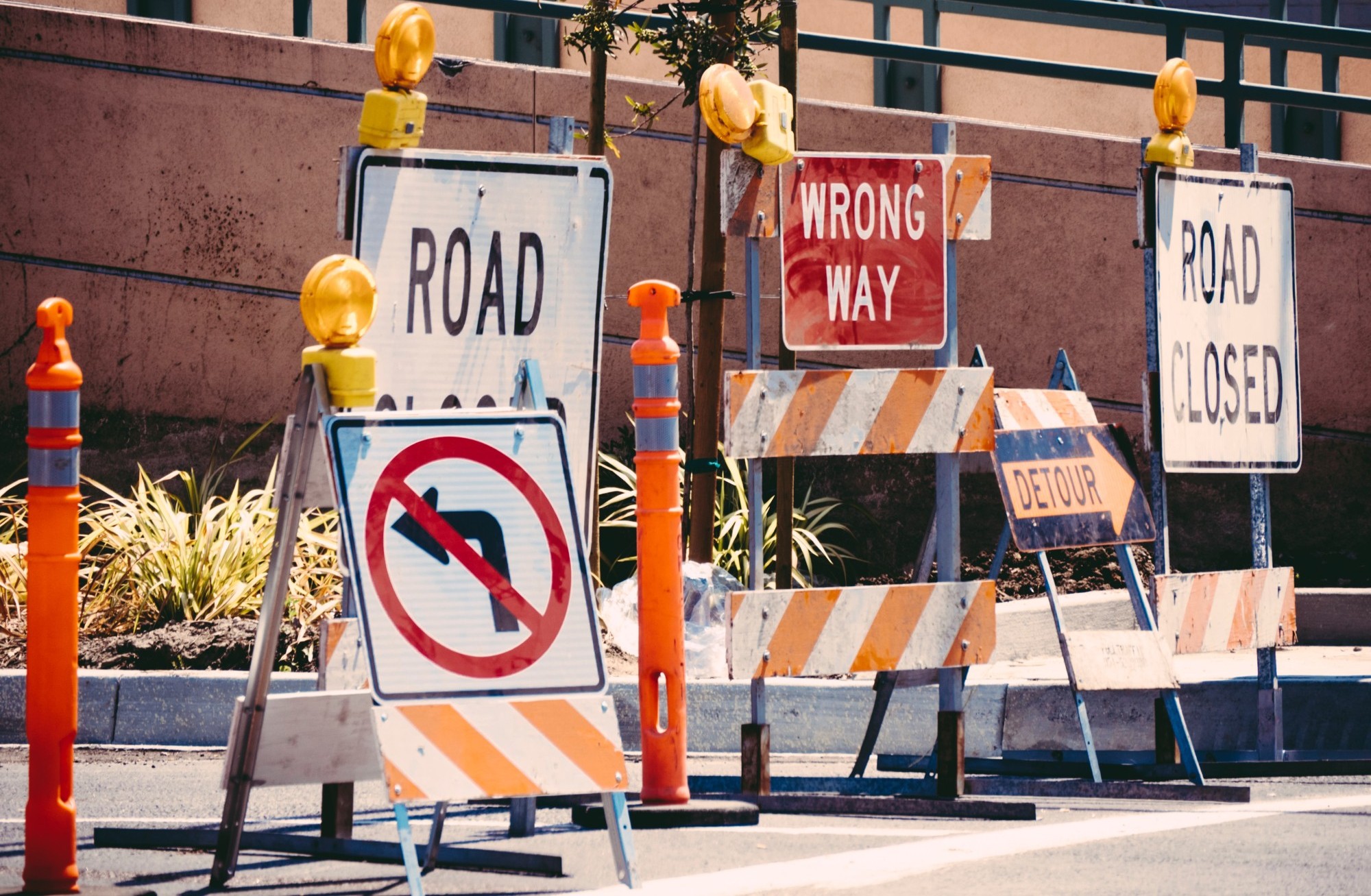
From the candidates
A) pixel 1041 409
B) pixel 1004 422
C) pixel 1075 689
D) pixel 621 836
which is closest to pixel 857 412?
pixel 1004 422

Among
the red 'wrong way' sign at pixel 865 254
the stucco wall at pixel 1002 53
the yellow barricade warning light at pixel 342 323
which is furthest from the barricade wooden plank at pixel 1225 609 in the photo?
the stucco wall at pixel 1002 53

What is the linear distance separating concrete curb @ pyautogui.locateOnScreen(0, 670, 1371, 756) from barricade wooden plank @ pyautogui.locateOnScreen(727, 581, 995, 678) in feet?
4.85

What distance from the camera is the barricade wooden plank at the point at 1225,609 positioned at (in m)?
7.76

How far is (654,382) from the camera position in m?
6.33

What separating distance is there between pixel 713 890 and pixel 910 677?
2244 mm

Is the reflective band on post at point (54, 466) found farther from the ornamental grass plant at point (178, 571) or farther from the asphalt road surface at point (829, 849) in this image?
the ornamental grass plant at point (178, 571)

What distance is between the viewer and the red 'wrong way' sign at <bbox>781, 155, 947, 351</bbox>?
22.9ft

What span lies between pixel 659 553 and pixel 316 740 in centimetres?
137

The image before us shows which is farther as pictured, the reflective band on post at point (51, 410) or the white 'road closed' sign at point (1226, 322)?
the white 'road closed' sign at point (1226, 322)

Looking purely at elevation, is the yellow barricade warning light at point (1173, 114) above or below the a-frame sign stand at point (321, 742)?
above

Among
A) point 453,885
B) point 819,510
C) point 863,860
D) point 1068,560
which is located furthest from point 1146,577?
point 453,885

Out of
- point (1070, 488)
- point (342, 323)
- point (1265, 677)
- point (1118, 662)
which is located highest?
point (342, 323)

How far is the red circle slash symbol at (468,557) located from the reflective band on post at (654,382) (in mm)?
1199

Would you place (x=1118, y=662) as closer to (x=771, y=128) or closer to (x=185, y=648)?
(x=771, y=128)
